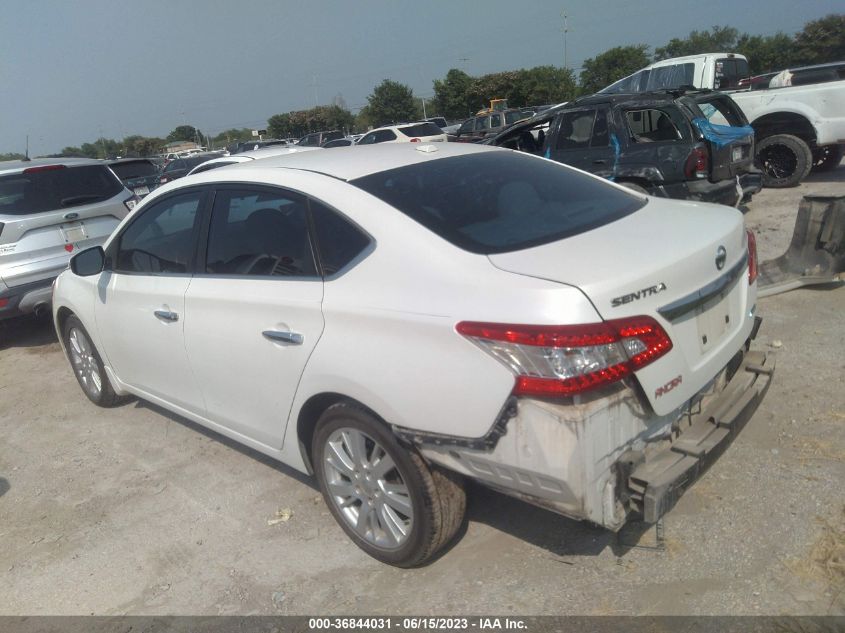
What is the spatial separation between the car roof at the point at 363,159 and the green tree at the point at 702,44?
56.4 m

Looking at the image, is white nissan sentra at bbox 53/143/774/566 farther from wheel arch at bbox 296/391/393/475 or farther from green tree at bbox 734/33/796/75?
green tree at bbox 734/33/796/75

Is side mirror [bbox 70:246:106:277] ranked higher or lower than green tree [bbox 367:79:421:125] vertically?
higher

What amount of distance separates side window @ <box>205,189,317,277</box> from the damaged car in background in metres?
5.37

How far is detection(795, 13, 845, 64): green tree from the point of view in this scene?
44.2 metres

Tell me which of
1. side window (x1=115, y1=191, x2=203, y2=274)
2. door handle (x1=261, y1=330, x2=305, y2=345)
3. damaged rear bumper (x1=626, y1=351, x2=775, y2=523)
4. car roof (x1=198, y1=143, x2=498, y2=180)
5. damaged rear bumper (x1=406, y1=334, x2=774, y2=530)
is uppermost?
car roof (x1=198, y1=143, x2=498, y2=180)

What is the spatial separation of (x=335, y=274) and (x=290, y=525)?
54.6 inches

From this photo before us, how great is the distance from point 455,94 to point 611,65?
13478mm

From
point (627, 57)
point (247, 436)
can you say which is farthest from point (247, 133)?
point (247, 436)

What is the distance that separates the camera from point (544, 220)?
293 centimetres

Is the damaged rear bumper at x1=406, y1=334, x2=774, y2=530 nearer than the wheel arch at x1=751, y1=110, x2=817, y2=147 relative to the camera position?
Yes

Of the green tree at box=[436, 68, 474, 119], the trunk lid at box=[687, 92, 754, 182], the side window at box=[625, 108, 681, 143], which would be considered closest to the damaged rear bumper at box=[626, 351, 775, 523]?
the trunk lid at box=[687, 92, 754, 182]

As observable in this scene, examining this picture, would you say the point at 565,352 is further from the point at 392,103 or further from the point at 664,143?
the point at 392,103

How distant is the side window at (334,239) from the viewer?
2.83 meters

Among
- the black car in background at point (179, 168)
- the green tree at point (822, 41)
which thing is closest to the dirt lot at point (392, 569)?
the black car in background at point (179, 168)
